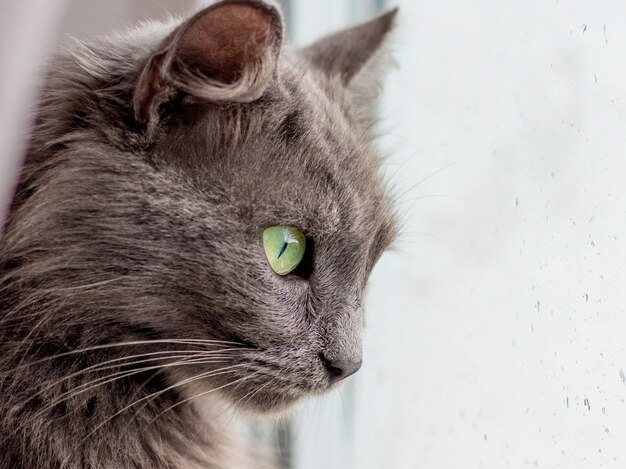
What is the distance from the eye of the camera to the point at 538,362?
1.15 m

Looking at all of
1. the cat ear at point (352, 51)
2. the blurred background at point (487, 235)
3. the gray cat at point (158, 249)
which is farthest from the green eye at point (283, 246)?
the cat ear at point (352, 51)

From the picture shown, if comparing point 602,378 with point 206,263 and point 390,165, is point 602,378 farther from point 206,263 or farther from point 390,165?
point 390,165

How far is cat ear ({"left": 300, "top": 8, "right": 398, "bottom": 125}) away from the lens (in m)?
1.46

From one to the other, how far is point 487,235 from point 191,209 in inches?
23.1

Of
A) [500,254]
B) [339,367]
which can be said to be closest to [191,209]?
[339,367]

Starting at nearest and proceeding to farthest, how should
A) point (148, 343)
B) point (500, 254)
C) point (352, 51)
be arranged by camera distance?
point (148, 343), point (500, 254), point (352, 51)

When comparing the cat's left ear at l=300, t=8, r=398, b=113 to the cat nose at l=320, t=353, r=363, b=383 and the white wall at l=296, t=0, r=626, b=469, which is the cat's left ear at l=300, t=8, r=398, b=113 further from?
the cat nose at l=320, t=353, r=363, b=383

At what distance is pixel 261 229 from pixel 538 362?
0.47 meters

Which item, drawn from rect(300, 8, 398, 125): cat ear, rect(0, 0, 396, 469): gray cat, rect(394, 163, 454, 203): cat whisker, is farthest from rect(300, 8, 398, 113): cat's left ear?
rect(0, 0, 396, 469): gray cat

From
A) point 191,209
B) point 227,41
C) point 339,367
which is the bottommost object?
point 339,367

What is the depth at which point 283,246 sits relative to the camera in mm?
1104

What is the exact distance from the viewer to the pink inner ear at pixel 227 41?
95 cm

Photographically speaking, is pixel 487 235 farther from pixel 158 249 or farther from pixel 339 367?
pixel 158 249

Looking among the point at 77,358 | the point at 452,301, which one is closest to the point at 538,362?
the point at 452,301
